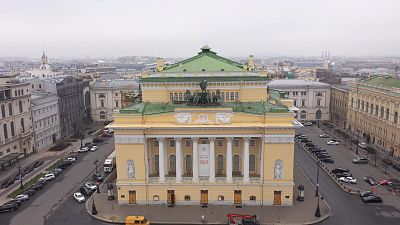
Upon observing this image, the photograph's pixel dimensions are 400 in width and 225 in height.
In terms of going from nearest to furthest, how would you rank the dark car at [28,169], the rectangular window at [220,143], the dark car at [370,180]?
the rectangular window at [220,143] → the dark car at [370,180] → the dark car at [28,169]

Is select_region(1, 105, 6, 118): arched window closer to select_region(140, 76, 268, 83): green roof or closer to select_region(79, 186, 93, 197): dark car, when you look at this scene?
select_region(79, 186, 93, 197): dark car

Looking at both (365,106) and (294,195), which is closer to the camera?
(294,195)

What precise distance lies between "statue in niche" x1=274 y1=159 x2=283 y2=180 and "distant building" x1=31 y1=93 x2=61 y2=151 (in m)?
60.9

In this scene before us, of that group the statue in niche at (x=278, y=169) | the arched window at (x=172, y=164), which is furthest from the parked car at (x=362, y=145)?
the arched window at (x=172, y=164)

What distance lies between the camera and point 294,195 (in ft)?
191

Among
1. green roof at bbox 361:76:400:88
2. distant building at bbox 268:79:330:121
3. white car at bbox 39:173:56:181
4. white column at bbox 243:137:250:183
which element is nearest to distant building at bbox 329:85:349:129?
distant building at bbox 268:79:330:121

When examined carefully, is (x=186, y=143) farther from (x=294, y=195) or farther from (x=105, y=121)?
(x=105, y=121)

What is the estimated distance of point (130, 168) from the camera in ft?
181

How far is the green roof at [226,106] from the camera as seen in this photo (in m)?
53.5

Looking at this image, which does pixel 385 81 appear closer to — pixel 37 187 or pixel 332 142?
pixel 332 142

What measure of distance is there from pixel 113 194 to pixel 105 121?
70447mm

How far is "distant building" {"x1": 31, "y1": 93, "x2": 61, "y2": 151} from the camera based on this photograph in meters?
89.2

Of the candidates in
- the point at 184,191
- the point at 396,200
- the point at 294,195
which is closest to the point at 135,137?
the point at 184,191

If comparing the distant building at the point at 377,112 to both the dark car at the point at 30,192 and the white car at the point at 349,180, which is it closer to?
the white car at the point at 349,180
